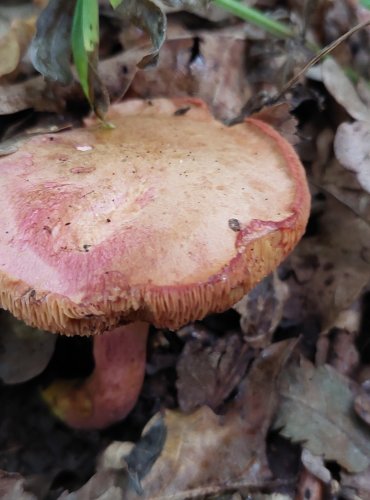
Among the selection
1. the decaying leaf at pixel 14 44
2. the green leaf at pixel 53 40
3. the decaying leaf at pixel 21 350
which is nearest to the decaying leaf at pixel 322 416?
the decaying leaf at pixel 21 350

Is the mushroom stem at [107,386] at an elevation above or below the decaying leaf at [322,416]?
below

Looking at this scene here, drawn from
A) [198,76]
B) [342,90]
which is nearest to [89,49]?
[198,76]

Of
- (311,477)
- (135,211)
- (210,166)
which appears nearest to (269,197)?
(210,166)

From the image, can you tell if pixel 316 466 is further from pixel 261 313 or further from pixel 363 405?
pixel 261 313

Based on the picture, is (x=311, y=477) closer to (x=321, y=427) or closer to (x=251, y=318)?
(x=321, y=427)

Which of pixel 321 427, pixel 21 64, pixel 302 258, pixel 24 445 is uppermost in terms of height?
pixel 21 64

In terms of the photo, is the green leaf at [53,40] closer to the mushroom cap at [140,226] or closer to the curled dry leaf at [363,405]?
the mushroom cap at [140,226]
